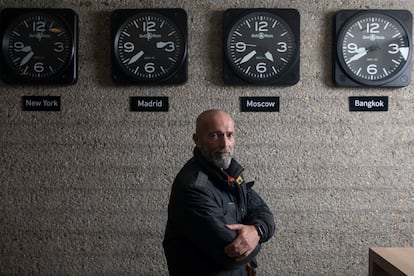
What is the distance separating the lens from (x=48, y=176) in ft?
7.65

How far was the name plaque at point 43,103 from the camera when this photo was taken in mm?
2322

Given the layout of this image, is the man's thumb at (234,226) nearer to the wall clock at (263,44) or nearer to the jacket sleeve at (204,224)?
the jacket sleeve at (204,224)

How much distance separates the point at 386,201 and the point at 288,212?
1.72ft

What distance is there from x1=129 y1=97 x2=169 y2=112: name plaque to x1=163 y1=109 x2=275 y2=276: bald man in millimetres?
652

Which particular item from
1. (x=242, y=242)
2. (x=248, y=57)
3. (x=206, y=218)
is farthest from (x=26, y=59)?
(x=242, y=242)

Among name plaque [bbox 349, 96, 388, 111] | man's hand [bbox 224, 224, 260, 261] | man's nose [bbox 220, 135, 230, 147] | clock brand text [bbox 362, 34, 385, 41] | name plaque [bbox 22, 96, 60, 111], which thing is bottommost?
man's hand [bbox 224, 224, 260, 261]

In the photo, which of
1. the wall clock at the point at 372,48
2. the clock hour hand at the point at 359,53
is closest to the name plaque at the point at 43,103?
the wall clock at the point at 372,48

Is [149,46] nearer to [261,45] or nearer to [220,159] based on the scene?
[261,45]

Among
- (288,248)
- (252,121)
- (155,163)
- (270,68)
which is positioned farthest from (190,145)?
(288,248)

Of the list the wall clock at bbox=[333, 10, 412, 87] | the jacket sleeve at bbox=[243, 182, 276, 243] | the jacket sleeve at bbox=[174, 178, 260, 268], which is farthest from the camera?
the wall clock at bbox=[333, 10, 412, 87]

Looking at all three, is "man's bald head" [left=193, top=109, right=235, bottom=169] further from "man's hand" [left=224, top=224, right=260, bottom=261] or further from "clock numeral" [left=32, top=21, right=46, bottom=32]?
"clock numeral" [left=32, top=21, right=46, bottom=32]

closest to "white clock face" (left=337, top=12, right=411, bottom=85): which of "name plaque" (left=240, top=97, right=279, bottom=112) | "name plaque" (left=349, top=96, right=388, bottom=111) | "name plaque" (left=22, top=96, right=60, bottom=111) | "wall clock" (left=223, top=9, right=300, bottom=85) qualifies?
"name plaque" (left=349, top=96, right=388, bottom=111)

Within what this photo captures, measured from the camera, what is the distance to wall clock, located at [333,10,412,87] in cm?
228

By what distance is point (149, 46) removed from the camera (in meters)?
2.29
